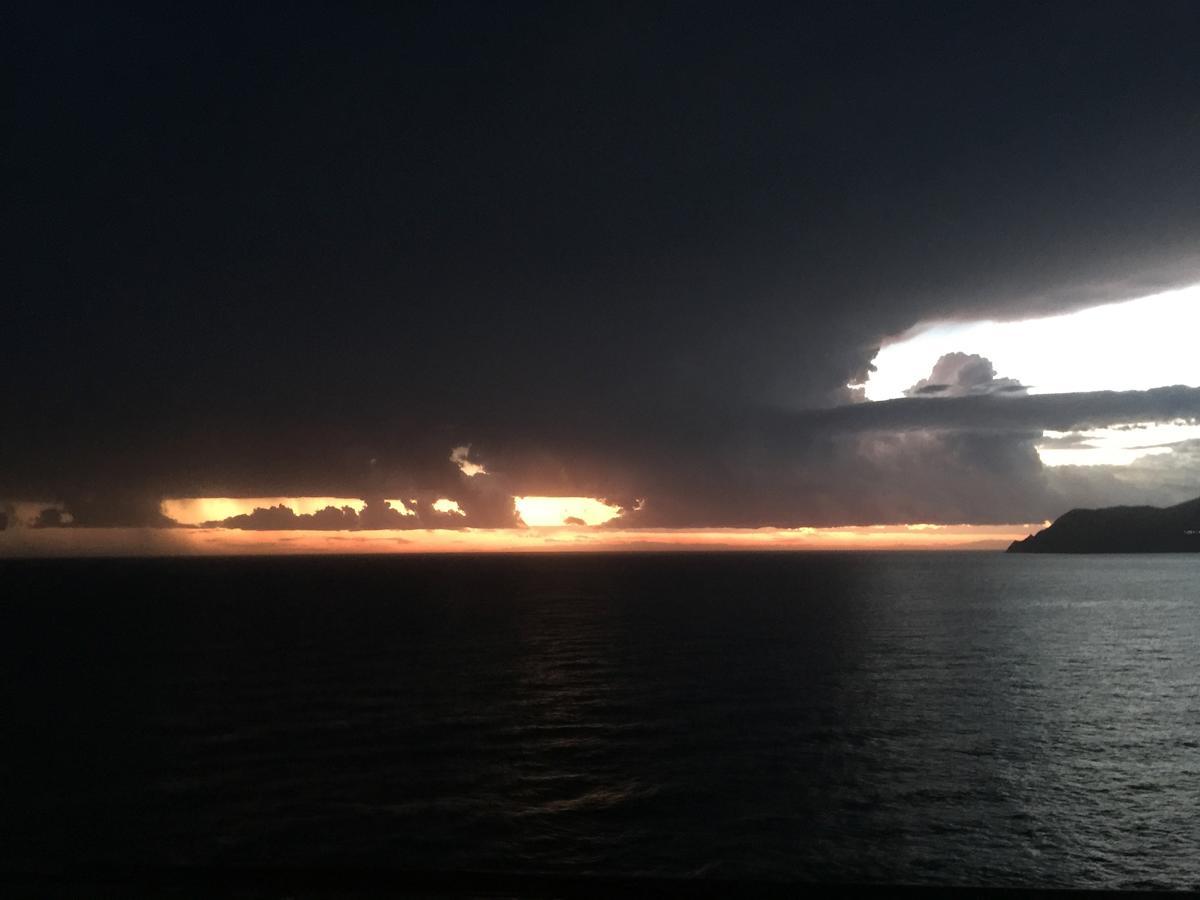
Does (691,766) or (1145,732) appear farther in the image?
(1145,732)

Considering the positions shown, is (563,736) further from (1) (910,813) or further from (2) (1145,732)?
(2) (1145,732)

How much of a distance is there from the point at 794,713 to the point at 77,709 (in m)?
46.4

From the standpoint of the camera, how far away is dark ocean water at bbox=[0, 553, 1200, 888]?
29.4 metres

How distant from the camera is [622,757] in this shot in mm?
41438

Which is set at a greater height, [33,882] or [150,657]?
[33,882]

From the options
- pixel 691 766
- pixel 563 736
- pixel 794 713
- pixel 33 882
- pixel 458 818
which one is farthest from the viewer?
pixel 794 713

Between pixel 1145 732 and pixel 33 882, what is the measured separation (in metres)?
56.7

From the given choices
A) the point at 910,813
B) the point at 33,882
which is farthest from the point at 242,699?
the point at 33,882

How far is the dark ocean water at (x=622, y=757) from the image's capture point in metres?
29.4

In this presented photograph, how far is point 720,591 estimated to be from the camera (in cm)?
19425

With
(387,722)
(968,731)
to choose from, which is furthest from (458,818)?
(968,731)

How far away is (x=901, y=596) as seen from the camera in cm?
17388

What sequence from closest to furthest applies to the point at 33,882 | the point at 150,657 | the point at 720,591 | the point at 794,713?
the point at 33,882 → the point at 794,713 → the point at 150,657 → the point at 720,591

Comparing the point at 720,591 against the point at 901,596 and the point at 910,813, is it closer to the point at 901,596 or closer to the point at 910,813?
the point at 901,596
